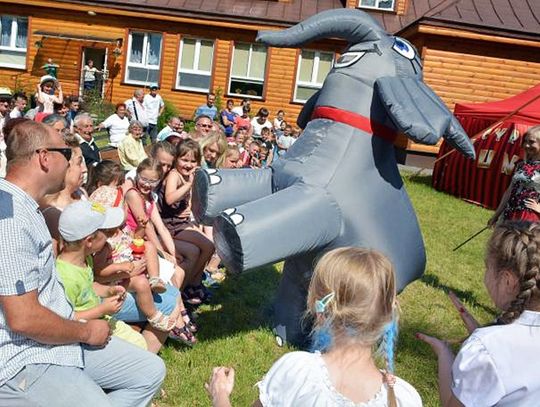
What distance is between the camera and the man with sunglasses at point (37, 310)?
2.24m

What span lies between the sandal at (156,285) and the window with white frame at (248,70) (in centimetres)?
1640

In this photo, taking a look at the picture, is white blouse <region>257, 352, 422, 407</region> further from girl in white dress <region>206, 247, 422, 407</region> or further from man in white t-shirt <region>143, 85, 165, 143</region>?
man in white t-shirt <region>143, 85, 165, 143</region>

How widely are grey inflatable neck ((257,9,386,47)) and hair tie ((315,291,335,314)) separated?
9.33 ft

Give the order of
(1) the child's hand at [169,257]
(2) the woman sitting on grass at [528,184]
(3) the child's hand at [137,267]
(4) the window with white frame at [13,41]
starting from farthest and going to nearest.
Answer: (4) the window with white frame at [13,41] < (2) the woman sitting on grass at [528,184] < (1) the child's hand at [169,257] < (3) the child's hand at [137,267]

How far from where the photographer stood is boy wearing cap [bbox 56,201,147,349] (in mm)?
2916

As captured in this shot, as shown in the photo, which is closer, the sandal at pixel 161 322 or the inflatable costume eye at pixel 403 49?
the sandal at pixel 161 322

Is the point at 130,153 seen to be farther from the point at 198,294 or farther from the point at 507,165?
the point at 507,165

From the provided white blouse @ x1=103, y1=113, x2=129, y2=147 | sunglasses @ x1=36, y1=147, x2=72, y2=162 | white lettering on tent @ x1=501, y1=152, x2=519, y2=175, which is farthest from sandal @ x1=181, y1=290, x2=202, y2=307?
white lettering on tent @ x1=501, y1=152, x2=519, y2=175

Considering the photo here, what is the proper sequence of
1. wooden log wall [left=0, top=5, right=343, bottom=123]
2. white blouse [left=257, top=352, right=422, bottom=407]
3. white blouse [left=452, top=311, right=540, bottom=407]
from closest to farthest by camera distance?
white blouse [left=257, top=352, right=422, bottom=407]
white blouse [left=452, top=311, right=540, bottom=407]
wooden log wall [left=0, top=5, right=343, bottom=123]

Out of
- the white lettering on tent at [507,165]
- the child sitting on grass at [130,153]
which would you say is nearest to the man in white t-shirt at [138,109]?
the child sitting on grass at [130,153]

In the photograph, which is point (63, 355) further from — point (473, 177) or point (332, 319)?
point (473, 177)

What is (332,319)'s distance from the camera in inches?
73.9

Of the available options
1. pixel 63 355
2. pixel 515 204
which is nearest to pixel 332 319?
pixel 63 355

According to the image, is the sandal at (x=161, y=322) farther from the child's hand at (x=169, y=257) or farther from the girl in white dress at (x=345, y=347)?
the girl in white dress at (x=345, y=347)
